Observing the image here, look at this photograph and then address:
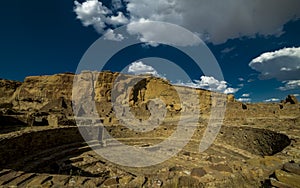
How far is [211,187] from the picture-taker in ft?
11.5

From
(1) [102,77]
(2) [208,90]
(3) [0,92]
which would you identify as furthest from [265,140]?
(3) [0,92]

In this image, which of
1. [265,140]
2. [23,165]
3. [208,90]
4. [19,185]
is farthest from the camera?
[208,90]

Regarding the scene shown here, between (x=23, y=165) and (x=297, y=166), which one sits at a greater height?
(x=297, y=166)

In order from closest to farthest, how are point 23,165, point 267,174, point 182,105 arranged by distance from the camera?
point 267,174 < point 23,165 < point 182,105

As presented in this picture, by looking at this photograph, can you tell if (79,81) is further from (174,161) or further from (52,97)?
(174,161)

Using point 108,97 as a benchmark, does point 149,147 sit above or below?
below

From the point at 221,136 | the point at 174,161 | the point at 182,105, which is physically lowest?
the point at 174,161

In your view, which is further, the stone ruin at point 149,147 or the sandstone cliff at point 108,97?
the sandstone cliff at point 108,97

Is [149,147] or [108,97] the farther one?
[108,97]

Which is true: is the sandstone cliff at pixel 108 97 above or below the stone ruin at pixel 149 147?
above

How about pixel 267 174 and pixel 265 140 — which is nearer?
pixel 267 174

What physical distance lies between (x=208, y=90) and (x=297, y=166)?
169 ft

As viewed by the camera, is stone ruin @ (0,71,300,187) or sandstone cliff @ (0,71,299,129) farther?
sandstone cliff @ (0,71,299,129)

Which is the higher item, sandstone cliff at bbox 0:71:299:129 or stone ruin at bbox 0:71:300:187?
sandstone cliff at bbox 0:71:299:129
